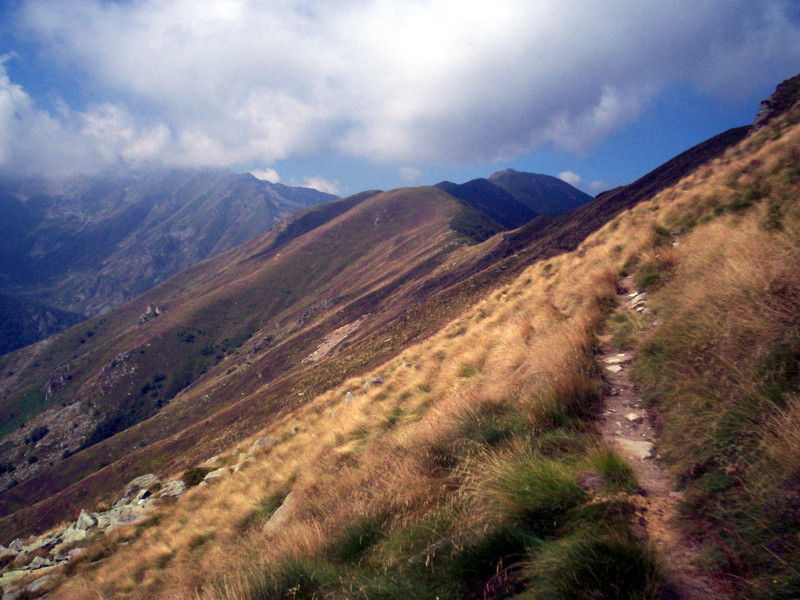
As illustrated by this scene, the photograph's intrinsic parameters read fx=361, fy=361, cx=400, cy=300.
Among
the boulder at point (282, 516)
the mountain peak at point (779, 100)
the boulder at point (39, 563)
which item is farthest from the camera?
the mountain peak at point (779, 100)

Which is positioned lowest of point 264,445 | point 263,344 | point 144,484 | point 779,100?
point 144,484

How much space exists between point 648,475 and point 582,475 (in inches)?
21.9

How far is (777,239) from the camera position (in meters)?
4.40

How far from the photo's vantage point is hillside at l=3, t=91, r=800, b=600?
2.17m

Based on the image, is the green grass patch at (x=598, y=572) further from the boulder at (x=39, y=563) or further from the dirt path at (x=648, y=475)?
the boulder at (x=39, y=563)

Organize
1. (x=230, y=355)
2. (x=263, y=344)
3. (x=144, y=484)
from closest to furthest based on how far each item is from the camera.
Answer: (x=144, y=484) → (x=263, y=344) → (x=230, y=355)

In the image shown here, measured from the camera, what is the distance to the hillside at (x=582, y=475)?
2.17m

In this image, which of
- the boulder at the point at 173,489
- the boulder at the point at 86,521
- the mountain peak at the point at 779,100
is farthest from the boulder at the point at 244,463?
the mountain peak at the point at 779,100

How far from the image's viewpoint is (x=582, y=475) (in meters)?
3.12

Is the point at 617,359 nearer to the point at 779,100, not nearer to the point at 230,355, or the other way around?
the point at 779,100

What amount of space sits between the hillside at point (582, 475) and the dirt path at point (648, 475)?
0.08ft

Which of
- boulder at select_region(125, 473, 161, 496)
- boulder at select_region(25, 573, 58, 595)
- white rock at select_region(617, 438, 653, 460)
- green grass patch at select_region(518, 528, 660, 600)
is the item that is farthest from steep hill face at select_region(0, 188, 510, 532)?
green grass patch at select_region(518, 528, 660, 600)

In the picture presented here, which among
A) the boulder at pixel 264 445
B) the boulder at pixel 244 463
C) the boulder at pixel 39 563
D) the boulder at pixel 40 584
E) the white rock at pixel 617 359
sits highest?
the white rock at pixel 617 359

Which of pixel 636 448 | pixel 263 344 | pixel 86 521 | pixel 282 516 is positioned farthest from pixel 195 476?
pixel 263 344
